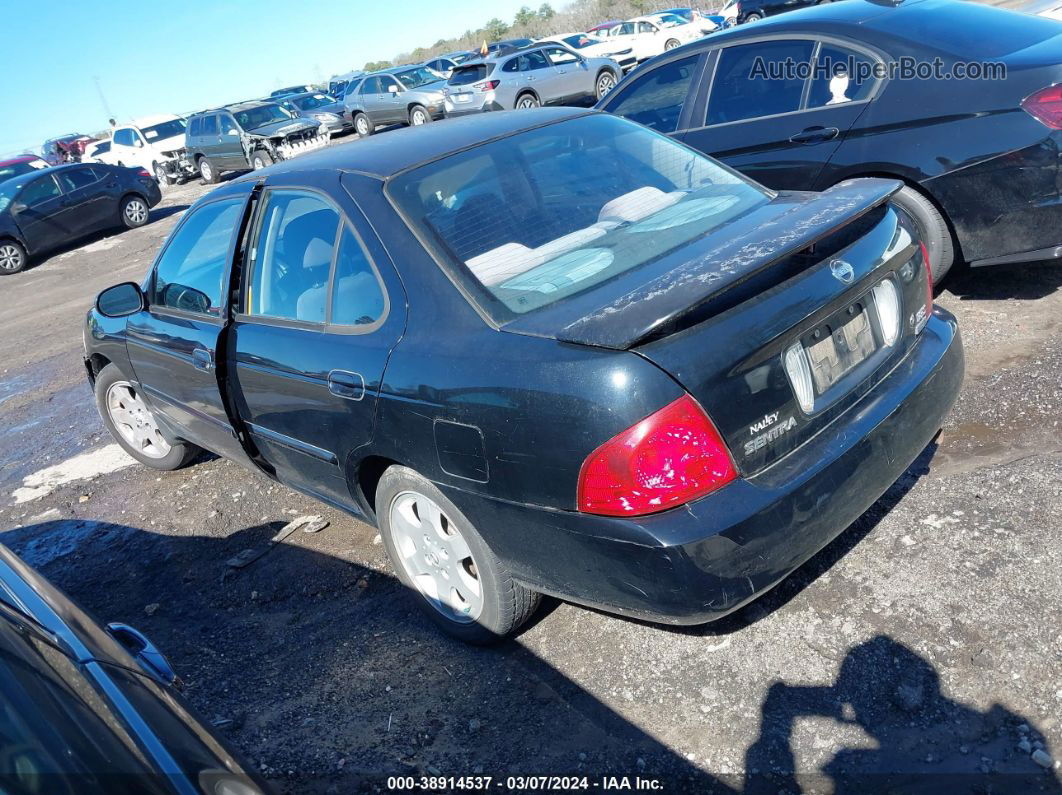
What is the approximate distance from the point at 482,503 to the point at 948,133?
3.51m

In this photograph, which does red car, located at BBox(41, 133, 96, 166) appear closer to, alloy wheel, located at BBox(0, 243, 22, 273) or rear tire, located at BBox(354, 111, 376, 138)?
rear tire, located at BBox(354, 111, 376, 138)

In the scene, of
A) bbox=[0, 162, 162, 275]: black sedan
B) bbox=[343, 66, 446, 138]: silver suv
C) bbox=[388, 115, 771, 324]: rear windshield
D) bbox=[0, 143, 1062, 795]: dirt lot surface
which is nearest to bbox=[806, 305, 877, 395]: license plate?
bbox=[388, 115, 771, 324]: rear windshield

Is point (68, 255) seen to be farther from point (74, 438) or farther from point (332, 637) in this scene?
point (332, 637)

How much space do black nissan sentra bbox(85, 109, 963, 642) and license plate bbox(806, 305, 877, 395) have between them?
1 cm

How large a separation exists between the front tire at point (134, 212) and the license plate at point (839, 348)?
17.7 m

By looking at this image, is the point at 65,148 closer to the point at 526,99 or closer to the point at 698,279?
the point at 526,99

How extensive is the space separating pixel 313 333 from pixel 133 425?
275cm

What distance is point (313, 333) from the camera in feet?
10.9

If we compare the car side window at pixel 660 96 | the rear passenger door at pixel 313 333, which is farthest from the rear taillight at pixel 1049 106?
the rear passenger door at pixel 313 333

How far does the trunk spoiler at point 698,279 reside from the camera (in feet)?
7.76

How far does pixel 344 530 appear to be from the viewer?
428 cm

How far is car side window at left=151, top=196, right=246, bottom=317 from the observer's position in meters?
4.00

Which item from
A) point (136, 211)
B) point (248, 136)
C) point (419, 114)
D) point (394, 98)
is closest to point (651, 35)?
point (419, 114)

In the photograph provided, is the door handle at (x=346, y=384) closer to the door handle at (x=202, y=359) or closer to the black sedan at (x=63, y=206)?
the door handle at (x=202, y=359)
